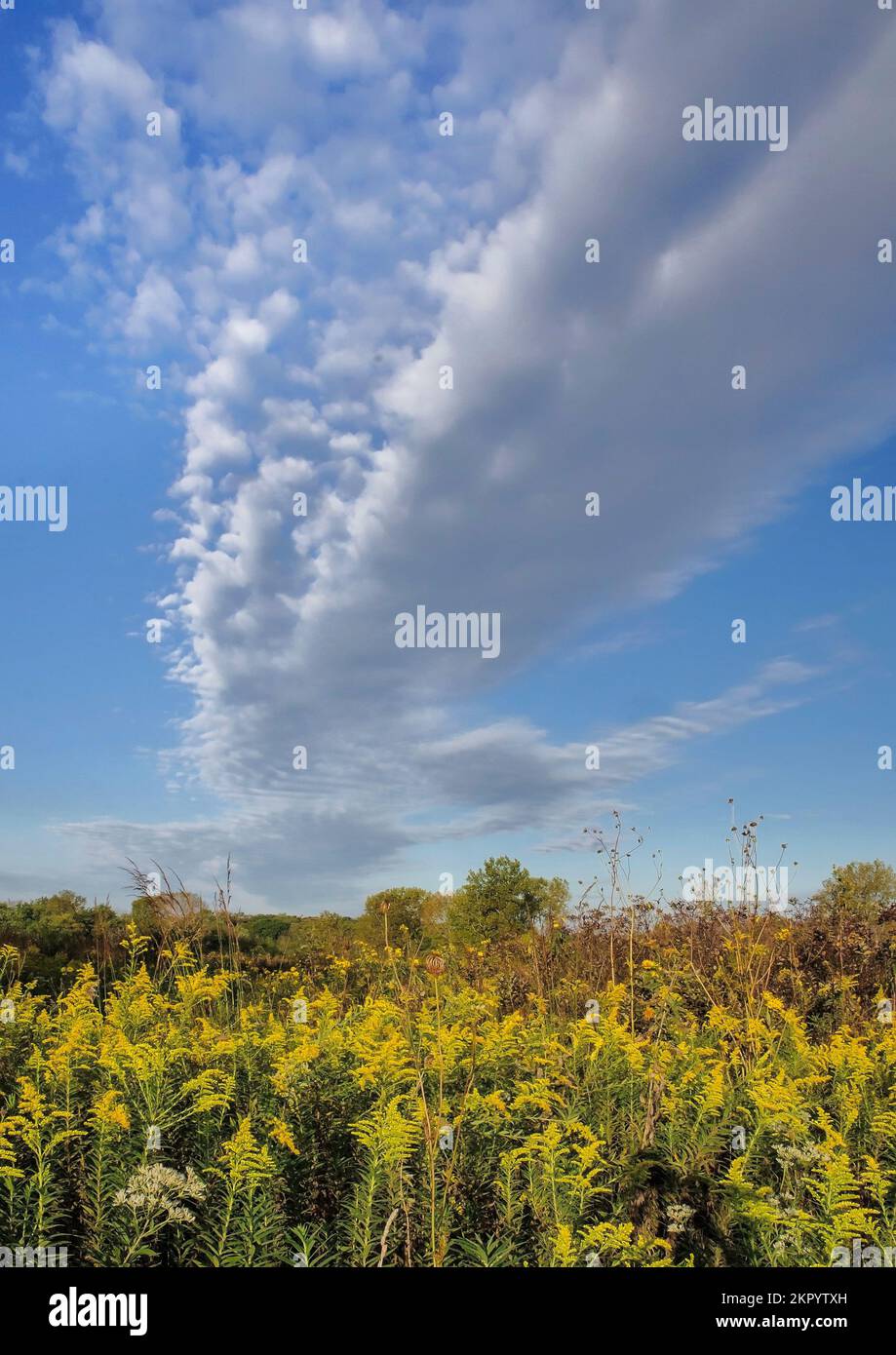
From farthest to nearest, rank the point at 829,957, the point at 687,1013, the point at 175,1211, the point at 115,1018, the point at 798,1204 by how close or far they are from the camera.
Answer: the point at 829,957
the point at 687,1013
the point at 115,1018
the point at 798,1204
the point at 175,1211

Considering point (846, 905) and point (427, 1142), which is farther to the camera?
point (846, 905)

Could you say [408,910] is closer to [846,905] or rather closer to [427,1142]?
[846,905]

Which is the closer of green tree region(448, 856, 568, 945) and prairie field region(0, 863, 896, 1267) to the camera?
prairie field region(0, 863, 896, 1267)

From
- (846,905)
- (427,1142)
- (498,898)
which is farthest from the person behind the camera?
(498,898)

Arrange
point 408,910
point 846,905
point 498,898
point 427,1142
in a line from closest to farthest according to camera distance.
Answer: point 427,1142
point 846,905
point 498,898
point 408,910

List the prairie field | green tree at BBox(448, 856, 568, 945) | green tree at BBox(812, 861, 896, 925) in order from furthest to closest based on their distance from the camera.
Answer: green tree at BBox(448, 856, 568, 945), green tree at BBox(812, 861, 896, 925), the prairie field

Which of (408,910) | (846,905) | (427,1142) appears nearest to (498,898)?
(408,910)

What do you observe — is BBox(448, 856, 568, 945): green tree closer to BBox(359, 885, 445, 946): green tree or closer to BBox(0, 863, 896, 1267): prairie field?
BBox(359, 885, 445, 946): green tree

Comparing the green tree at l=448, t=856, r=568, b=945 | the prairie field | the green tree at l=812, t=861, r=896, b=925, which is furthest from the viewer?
the green tree at l=448, t=856, r=568, b=945

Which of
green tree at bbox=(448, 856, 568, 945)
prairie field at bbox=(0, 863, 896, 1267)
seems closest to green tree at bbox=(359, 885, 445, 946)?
green tree at bbox=(448, 856, 568, 945)
